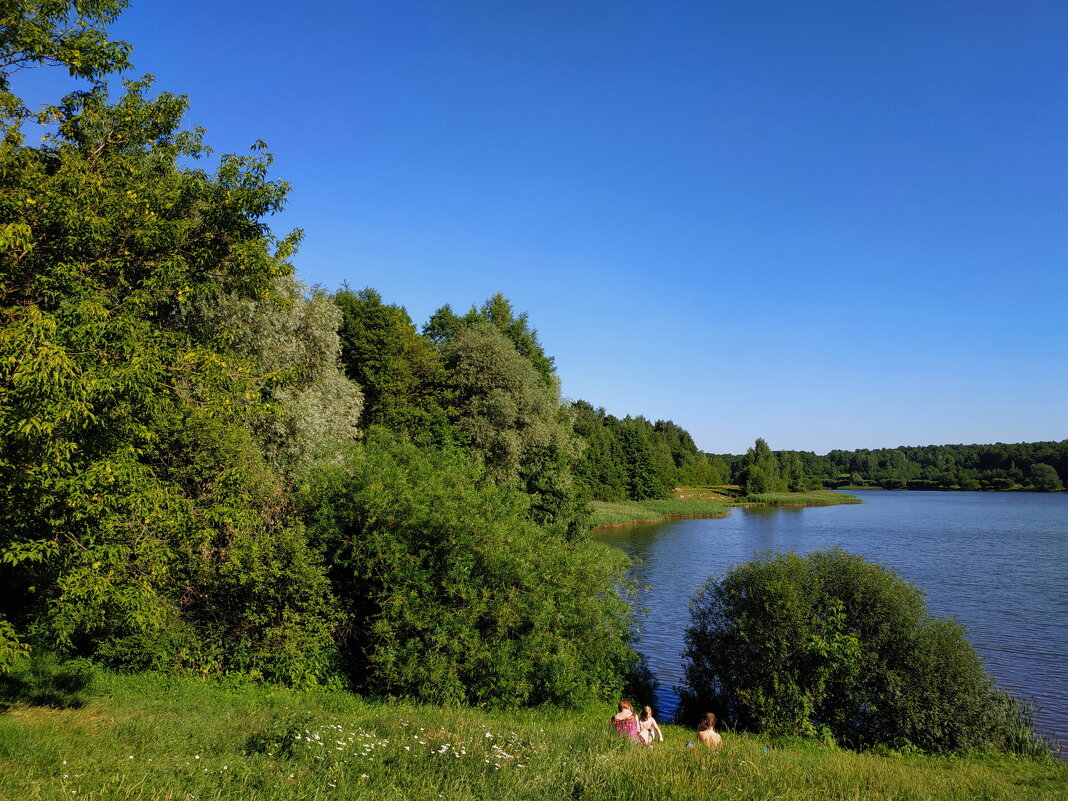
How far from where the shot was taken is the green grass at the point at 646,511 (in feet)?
225

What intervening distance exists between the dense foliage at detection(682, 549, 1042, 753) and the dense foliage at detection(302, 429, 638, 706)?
3162 millimetres

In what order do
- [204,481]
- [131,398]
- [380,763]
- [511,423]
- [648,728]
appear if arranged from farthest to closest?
[511,423] → [204,481] → [648,728] → [131,398] → [380,763]

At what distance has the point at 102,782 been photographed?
7.09 m

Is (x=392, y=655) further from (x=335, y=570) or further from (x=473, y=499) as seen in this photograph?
(x=473, y=499)

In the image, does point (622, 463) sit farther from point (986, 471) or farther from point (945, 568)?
point (986, 471)

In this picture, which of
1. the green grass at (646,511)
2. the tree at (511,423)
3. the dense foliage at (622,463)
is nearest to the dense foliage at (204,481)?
the tree at (511,423)

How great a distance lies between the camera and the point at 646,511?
255ft

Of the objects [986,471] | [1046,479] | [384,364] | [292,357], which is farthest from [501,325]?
[986,471]

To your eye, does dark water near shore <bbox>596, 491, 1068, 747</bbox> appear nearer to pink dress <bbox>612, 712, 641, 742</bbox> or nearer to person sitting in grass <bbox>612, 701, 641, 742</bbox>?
person sitting in grass <bbox>612, 701, 641, 742</bbox>

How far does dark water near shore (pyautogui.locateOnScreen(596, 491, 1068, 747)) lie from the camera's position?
21953 mm

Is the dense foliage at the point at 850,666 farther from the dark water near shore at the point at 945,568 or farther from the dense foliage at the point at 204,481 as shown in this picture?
the dense foliage at the point at 204,481

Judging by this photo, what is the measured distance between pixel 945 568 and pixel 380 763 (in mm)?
40878

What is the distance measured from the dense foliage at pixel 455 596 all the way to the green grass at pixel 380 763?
6.46ft

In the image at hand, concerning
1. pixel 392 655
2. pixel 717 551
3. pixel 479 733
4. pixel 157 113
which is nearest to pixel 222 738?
pixel 479 733
